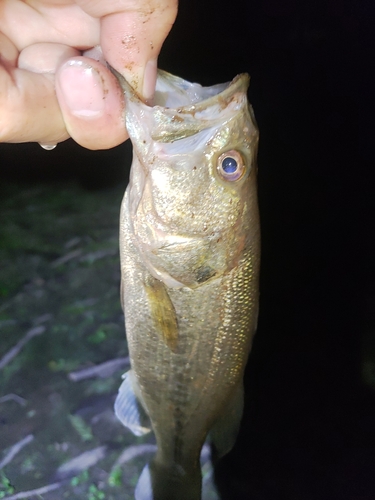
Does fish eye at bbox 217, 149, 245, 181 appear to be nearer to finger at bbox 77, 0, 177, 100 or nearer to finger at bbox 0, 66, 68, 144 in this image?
finger at bbox 77, 0, 177, 100

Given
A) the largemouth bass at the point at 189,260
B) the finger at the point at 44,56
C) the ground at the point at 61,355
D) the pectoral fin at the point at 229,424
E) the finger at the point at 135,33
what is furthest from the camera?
the ground at the point at 61,355

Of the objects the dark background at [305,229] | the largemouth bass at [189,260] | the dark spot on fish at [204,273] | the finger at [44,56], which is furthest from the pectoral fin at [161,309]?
the dark background at [305,229]

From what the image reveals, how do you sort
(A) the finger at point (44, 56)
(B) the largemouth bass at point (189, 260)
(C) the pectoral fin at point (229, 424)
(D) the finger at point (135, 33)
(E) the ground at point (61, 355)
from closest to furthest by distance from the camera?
1. (D) the finger at point (135, 33)
2. (B) the largemouth bass at point (189, 260)
3. (A) the finger at point (44, 56)
4. (C) the pectoral fin at point (229, 424)
5. (E) the ground at point (61, 355)

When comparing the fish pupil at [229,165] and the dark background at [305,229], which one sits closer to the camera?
the fish pupil at [229,165]

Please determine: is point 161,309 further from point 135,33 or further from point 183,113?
point 135,33

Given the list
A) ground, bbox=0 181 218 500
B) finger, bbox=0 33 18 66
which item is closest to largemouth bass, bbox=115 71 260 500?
finger, bbox=0 33 18 66

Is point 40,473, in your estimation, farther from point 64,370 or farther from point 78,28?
point 78,28

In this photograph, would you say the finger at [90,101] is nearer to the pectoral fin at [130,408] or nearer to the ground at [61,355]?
the pectoral fin at [130,408]
